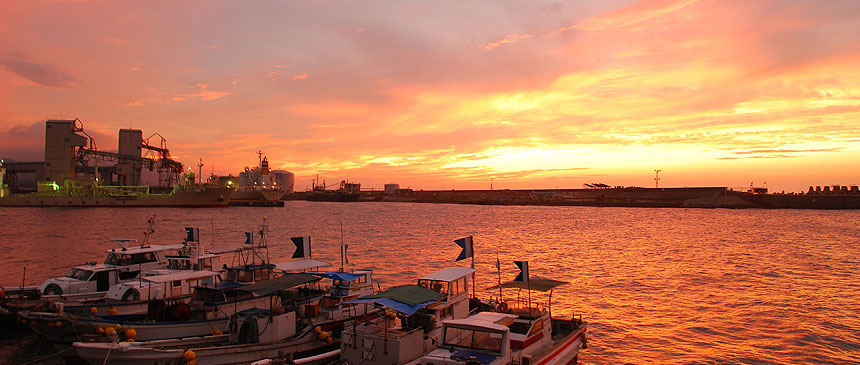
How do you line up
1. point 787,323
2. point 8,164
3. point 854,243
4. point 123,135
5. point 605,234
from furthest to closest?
point 8,164 → point 123,135 → point 605,234 → point 854,243 → point 787,323

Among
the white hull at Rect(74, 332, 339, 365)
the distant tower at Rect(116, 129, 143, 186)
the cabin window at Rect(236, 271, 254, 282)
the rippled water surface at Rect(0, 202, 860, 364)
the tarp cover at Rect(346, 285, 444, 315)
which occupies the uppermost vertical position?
the distant tower at Rect(116, 129, 143, 186)

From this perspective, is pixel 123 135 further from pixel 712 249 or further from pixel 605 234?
pixel 712 249

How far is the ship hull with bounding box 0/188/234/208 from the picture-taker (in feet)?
396

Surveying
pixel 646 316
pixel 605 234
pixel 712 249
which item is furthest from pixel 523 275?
pixel 605 234

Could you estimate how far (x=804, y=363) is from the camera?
1608 centimetres

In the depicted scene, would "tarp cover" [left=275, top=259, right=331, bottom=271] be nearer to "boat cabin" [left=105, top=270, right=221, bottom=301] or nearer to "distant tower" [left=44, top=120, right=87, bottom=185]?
"boat cabin" [left=105, top=270, right=221, bottom=301]

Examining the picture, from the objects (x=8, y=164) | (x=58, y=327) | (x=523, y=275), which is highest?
(x=8, y=164)

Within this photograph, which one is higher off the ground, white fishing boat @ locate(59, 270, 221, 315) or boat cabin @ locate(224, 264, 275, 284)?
boat cabin @ locate(224, 264, 275, 284)

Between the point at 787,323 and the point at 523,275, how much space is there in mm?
14554

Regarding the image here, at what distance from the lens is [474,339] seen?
1094cm

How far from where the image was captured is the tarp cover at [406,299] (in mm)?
11844

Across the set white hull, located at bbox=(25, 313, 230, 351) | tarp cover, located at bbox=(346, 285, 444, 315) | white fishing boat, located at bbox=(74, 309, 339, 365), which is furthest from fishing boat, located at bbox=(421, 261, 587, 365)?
white hull, located at bbox=(25, 313, 230, 351)

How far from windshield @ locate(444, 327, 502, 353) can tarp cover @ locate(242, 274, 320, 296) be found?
553cm

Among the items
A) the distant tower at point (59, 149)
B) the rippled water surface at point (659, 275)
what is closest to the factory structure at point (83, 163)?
the distant tower at point (59, 149)
